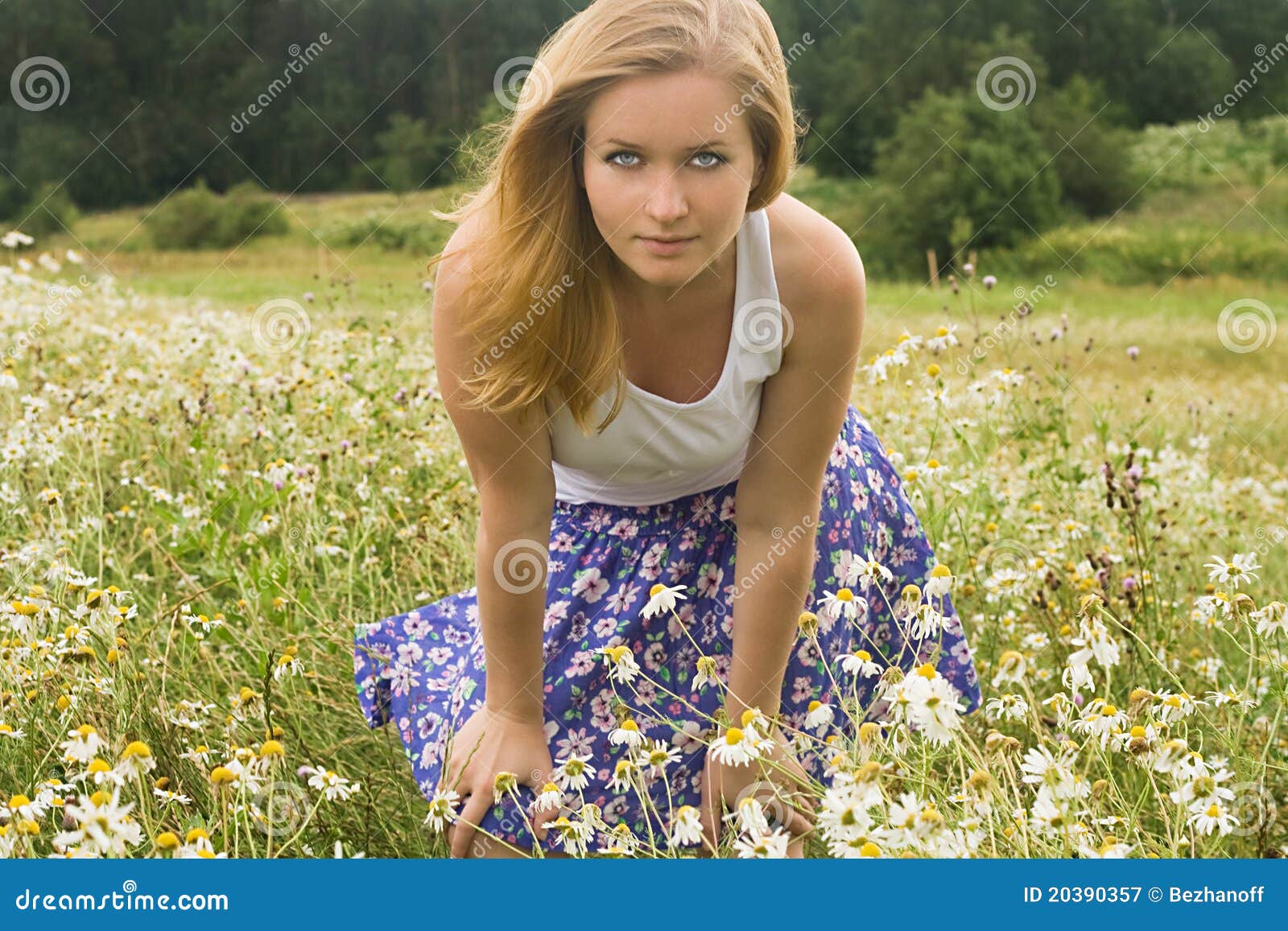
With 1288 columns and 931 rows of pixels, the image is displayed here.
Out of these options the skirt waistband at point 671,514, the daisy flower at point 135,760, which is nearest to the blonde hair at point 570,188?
the skirt waistband at point 671,514

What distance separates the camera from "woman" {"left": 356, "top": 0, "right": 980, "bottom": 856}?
1613mm

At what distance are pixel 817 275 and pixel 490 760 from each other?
0.86 meters

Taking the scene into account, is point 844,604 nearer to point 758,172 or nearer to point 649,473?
point 649,473

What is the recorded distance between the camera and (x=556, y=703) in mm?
2012

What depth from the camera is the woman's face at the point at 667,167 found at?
158 centimetres

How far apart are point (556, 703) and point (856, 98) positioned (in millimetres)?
13353

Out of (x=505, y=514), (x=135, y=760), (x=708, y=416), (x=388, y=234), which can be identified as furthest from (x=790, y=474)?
(x=388, y=234)

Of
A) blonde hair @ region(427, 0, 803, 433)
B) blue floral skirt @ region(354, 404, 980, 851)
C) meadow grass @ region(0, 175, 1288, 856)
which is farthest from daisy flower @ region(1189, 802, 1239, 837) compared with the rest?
blonde hair @ region(427, 0, 803, 433)

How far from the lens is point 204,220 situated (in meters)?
13.9

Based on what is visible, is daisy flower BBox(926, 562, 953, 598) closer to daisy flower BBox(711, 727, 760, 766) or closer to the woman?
the woman

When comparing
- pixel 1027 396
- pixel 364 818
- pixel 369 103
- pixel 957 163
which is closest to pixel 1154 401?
pixel 1027 396

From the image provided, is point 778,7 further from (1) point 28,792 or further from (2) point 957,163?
(1) point 28,792

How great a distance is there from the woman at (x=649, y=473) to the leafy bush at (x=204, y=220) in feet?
40.9

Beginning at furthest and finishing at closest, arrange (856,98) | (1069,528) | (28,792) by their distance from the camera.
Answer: (856,98), (1069,528), (28,792)
